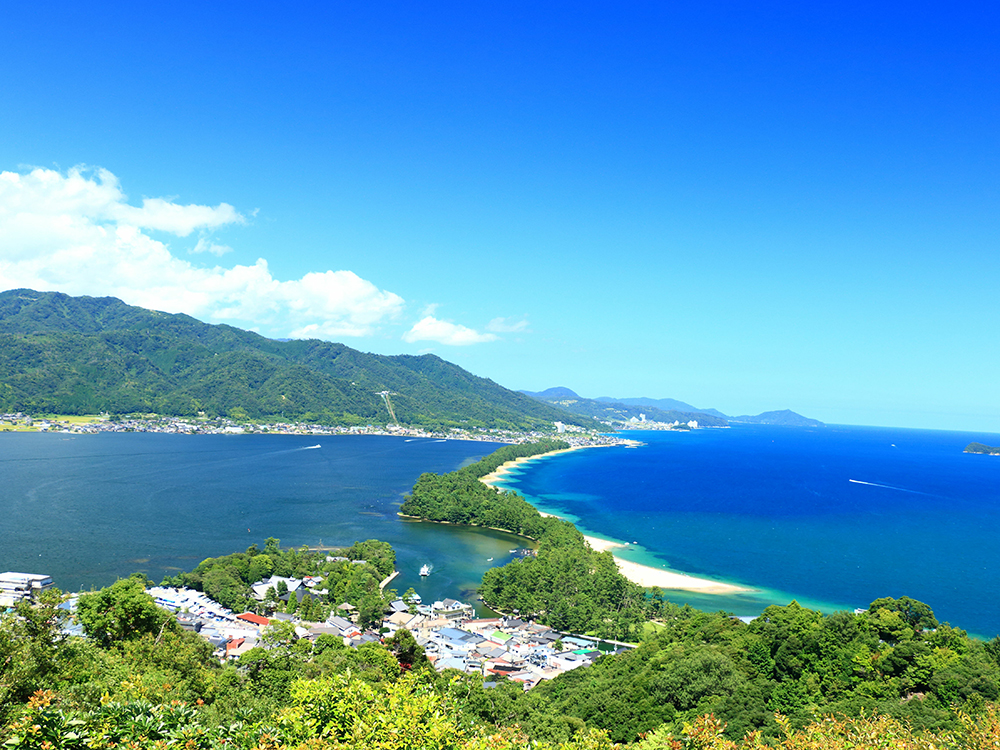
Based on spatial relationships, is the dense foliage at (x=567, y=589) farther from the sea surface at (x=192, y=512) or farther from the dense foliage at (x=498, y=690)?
the dense foliage at (x=498, y=690)

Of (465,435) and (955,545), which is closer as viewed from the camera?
(955,545)

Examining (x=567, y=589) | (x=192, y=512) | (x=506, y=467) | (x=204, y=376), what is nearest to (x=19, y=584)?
(x=192, y=512)


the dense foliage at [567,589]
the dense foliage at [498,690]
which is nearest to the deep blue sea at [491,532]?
the dense foliage at [567,589]

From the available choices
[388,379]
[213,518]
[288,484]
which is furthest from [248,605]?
[388,379]

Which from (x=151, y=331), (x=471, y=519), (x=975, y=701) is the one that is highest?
(x=151, y=331)

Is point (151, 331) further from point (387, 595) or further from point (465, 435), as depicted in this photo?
point (387, 595)

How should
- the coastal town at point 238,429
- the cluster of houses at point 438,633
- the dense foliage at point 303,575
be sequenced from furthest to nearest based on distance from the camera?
the coastal town at point 238,429, the dense foliage at point 303,575, the cluster of houses at point 438,633

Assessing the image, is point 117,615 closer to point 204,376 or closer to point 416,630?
point 416,630
